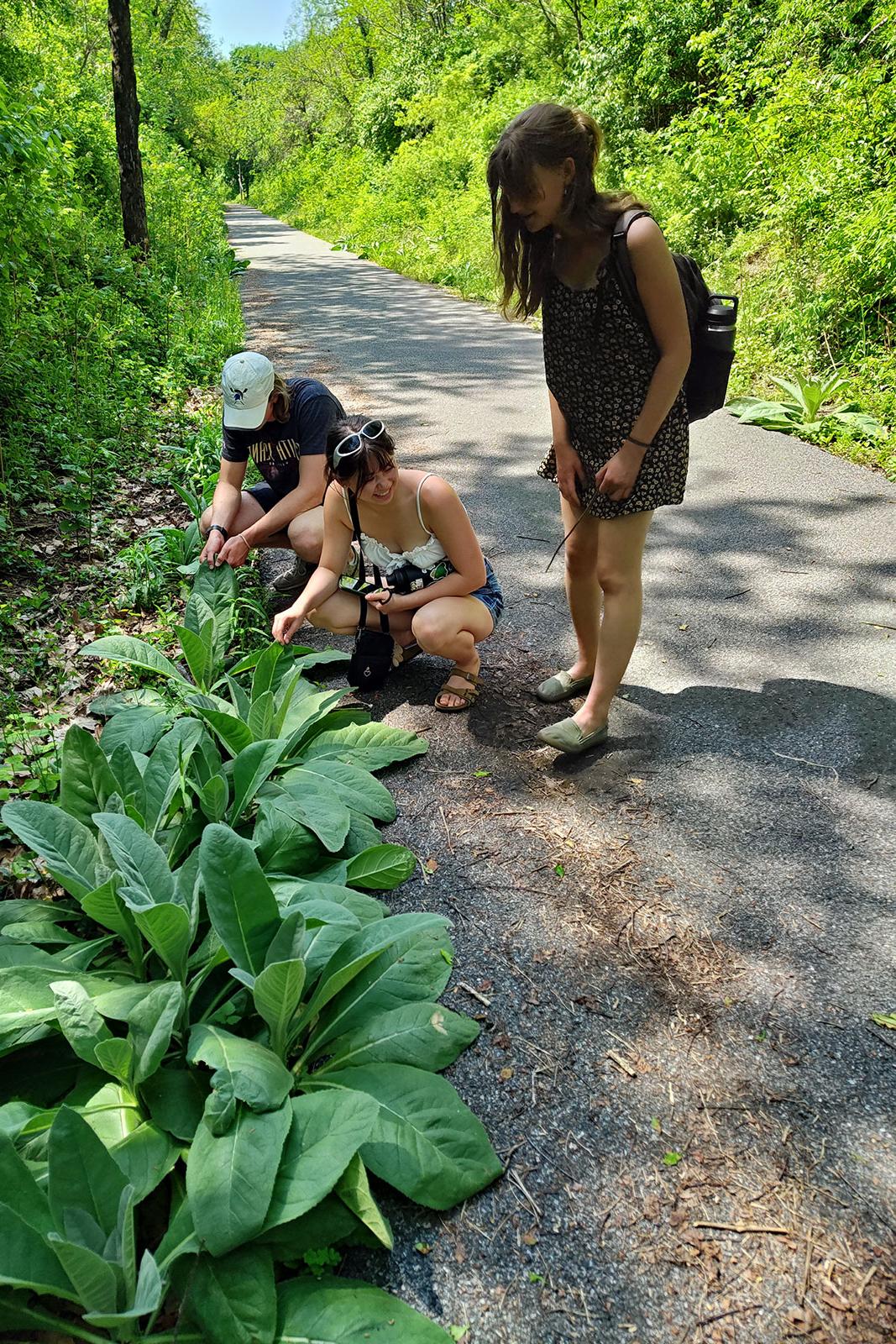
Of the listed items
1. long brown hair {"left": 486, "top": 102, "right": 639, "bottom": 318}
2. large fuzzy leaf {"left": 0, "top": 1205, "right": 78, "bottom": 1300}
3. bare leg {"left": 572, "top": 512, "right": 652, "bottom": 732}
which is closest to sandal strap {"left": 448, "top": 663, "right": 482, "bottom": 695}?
bare leg {"left": 572, "top": 512, "right": 652, "bottom": 732}

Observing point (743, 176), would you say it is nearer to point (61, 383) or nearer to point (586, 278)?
point (61, 383)

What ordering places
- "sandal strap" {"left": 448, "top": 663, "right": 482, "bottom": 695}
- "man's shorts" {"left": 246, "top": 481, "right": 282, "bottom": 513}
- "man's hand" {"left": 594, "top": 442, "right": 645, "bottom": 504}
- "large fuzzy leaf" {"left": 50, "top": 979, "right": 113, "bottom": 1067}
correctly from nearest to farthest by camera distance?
"large fuzzy leaf" {"left": 50, "top": 979, "right": 113, "bottom": 1067} < "man's hand" {"left": 594, "top": 442, "right": 645, "bottom": 504} < "sandal strap" {"left": 448, "top": 663, "right": 482, "bottom": 695} < "man's shorts" {"left": 246, "top": 481, "right": 282, "bottom": 513}

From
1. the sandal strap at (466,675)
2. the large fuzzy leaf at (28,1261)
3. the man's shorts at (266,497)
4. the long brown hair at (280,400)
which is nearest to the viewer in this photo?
the large fuzzy leaf at (28,1261)

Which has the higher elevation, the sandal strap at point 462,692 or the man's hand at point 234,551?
the man's hand at point 234,551

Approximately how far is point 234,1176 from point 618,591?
73.9 inches

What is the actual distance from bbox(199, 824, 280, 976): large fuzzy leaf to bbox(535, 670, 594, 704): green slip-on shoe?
65.1 inches

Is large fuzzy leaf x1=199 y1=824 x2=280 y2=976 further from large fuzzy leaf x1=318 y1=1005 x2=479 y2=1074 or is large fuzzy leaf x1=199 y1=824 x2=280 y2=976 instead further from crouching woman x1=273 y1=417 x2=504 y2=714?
crouching woman x1=273 y1=417 x2=504 y2=714

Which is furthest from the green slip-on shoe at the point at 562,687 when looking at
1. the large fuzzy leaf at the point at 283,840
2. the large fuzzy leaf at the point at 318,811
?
the large fuzzy leaf at the point at 283,840

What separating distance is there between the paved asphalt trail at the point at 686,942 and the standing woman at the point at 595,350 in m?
0.42

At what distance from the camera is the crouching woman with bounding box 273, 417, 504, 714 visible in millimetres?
3119

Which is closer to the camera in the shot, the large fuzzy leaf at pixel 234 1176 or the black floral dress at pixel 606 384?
the large fuzzy leaf at pixel 234 1176

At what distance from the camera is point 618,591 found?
2.77 m

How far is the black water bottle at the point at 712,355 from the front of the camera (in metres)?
2.60

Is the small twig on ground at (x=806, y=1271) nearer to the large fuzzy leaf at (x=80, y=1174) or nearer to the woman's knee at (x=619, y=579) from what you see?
the large fuzzy leaf at (x=80, y=1174)
